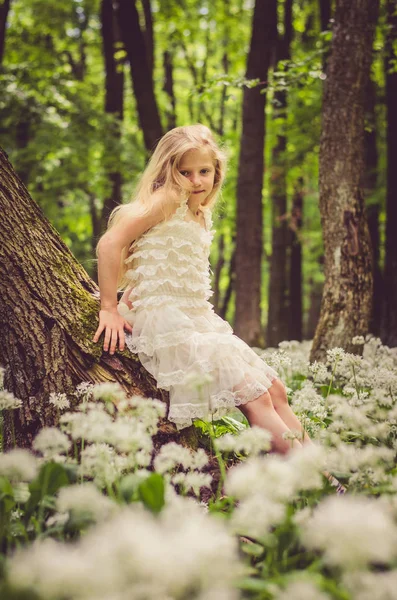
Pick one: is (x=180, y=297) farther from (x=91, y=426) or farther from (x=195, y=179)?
(x=91, y=426)

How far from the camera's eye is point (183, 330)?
298cm

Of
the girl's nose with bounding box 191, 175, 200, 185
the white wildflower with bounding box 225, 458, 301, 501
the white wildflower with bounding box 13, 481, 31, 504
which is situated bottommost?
the white wildflower with bounding box 13, 481, 31, 504

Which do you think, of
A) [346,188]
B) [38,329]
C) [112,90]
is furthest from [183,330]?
[112,90]

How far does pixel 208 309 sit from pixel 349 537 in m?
2.35

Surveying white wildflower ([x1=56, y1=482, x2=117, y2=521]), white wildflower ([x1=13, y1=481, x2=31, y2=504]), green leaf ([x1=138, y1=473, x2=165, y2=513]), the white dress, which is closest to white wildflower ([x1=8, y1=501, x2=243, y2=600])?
white wildflower ([x1=56, y1=482, x2=117, y2=521])

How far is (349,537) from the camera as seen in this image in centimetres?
115

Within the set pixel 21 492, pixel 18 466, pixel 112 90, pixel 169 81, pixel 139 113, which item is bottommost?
pixel 21 492

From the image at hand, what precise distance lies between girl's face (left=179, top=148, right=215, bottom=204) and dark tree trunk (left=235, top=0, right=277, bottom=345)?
361 centimetres

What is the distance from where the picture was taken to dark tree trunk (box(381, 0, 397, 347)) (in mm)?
7094

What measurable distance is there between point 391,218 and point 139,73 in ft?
15.1

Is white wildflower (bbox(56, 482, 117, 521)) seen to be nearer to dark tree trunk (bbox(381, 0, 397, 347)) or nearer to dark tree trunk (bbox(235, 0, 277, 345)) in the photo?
dark tree trunk (bbox(235, 0, 277, 345))

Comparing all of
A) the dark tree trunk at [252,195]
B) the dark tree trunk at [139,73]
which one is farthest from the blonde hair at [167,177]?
the dark tree trunk at [139,73]

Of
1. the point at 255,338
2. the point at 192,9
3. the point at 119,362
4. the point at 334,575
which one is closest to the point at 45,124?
the point at 255,338

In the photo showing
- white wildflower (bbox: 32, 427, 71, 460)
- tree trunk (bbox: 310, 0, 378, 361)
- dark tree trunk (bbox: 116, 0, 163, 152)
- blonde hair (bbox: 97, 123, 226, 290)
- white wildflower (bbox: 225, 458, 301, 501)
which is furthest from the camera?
dark tree trunk (bbox: 116, 0, 163, 152)
